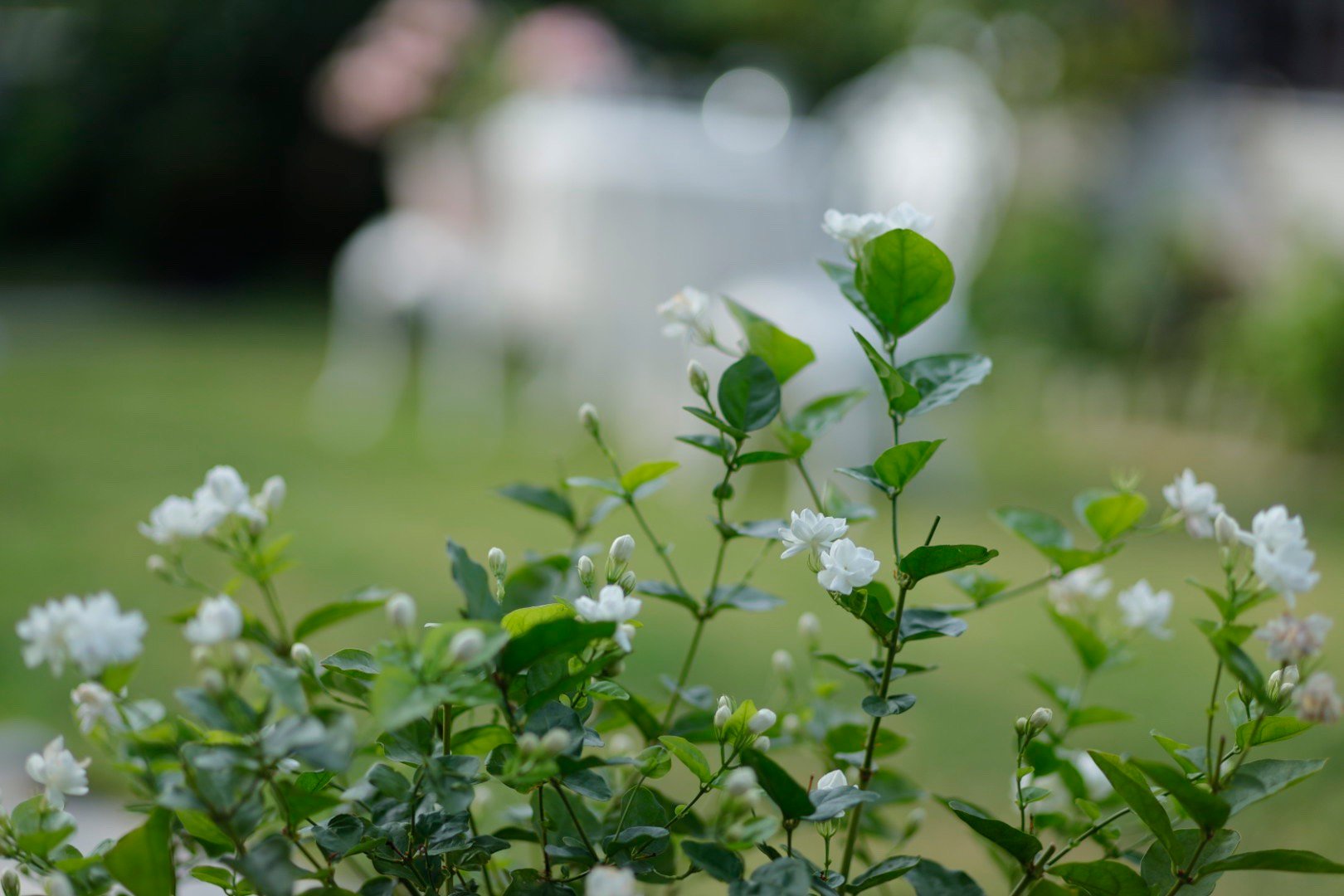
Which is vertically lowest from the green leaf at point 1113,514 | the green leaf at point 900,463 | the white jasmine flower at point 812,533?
the green leaf at point 1113,514

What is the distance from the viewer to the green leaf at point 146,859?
0.48 meters

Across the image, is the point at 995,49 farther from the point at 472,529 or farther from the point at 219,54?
the point at 219,54

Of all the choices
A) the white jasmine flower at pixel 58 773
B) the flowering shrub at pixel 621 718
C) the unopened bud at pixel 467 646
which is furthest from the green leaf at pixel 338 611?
the unopened bud at pixel 467 646

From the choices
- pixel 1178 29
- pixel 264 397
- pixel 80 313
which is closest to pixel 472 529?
pixel 264 397

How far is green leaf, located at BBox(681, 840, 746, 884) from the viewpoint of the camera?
0.49 metres

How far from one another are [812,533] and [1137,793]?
0.50 feet

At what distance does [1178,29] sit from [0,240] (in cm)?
510

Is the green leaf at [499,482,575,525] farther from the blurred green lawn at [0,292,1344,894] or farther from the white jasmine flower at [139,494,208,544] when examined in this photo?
the blurred green lawn at [0,292,1344,894]

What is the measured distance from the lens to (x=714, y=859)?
1.63ft

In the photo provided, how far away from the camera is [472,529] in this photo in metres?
2.96

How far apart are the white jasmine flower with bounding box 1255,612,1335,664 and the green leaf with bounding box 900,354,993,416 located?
150mm

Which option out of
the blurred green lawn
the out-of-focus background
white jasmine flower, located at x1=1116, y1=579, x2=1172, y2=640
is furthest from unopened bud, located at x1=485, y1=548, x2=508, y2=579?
the out-of-focus background

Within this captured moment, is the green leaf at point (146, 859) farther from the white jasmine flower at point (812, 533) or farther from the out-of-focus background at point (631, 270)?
the out-of-focus background at point (631, 270)

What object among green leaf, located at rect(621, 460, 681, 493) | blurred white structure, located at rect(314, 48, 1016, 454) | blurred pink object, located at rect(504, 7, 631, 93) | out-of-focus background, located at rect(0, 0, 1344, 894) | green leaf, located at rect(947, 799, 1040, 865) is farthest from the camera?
blurred pink object, located at rect(504, 7, 631, 93)
